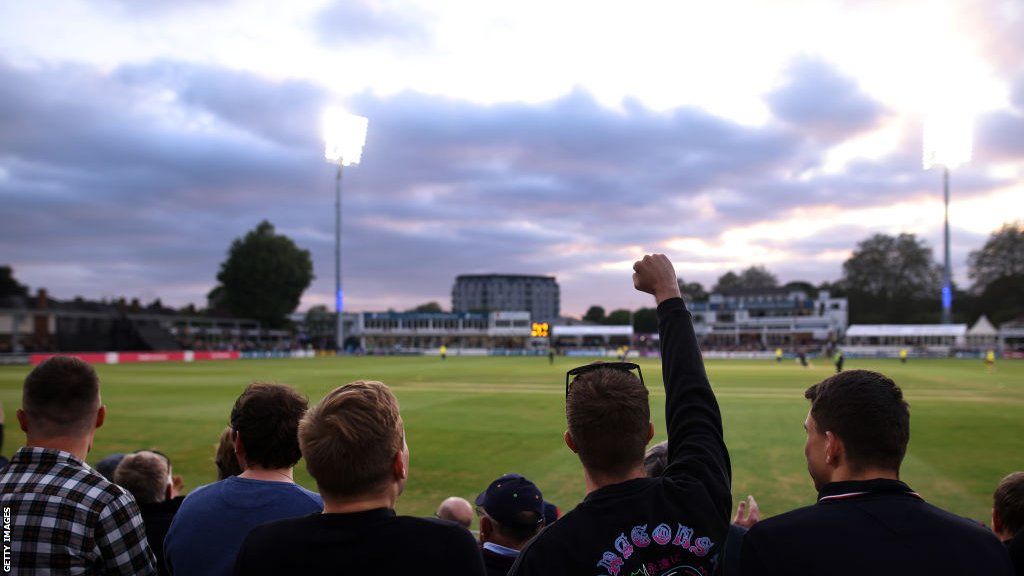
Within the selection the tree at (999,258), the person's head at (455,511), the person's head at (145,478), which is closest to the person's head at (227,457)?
the person's head at (145,478)

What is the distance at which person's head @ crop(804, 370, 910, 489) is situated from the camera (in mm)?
2221

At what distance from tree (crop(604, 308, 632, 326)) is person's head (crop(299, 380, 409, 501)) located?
140 meters

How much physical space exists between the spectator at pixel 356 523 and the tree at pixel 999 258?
12349 cm

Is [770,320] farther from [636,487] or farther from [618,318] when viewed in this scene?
[636,487]

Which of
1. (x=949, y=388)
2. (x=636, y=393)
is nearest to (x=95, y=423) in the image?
(x=636, y=393)

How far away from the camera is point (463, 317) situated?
103312 millimetres

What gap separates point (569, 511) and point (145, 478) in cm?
331

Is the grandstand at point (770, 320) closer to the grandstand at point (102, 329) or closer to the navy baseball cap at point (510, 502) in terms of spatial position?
the grandstand at point (102, 329)

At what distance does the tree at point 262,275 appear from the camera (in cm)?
9019

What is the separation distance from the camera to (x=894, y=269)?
11775cm

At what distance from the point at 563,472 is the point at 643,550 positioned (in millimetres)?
9478

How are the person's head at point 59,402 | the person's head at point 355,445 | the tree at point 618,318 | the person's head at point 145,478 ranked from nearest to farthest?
the person's head at point 355,445 < the person's head at point 59,402 < the person's head at point 145,478 < the tree at point 618,318

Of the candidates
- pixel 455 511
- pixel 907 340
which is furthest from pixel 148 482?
pixel 907 340

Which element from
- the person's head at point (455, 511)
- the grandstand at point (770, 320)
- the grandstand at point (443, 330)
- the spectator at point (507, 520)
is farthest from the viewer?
the grandstand at point (443, 330)
